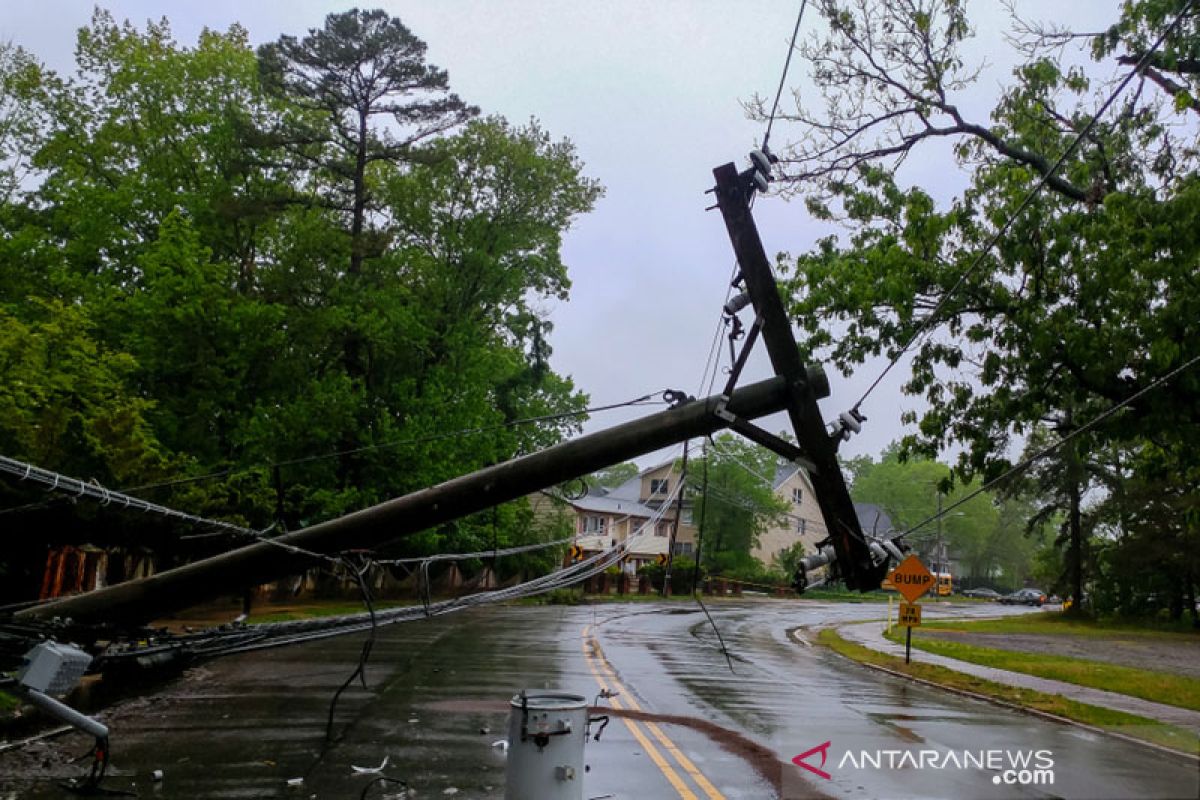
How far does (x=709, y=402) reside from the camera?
26.8 ft

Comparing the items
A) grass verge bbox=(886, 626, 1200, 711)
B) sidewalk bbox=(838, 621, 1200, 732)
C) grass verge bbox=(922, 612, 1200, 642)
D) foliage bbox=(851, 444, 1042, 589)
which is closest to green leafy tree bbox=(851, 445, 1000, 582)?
foliage bbox=(851, 444, 1042, 589)

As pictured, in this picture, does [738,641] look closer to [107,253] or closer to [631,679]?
[631,679]

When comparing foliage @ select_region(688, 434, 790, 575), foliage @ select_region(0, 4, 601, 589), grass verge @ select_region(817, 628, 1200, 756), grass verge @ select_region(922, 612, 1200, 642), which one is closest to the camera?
grass verge @ select_region(817, 628, 1200, 756)

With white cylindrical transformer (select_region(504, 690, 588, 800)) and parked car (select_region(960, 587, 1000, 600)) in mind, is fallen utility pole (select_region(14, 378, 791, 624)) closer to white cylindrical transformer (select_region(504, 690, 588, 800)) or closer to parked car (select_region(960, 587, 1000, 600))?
white cylindrical transformer (select_region(504, 690, 588, 800))

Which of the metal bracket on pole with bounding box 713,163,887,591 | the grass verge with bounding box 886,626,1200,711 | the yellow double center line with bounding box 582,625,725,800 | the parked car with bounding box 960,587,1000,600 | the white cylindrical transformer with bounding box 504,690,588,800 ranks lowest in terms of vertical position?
the parked car with bounding box 960,587,1000,600

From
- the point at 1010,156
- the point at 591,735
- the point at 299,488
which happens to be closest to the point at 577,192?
the point at 299,488

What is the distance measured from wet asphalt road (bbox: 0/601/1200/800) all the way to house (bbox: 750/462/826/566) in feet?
211

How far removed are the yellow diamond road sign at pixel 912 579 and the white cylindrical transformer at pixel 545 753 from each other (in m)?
17.2

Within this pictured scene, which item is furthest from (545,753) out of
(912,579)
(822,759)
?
(912,579)

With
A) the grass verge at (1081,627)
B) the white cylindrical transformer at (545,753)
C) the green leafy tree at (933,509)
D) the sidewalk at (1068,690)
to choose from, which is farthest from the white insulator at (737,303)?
the green leafy tree at (933,509)

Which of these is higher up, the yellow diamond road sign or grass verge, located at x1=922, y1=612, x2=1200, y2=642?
the yellow diamond road sign

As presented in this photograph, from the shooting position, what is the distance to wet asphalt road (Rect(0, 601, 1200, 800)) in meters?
8.39

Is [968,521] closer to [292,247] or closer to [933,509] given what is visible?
[933,509]

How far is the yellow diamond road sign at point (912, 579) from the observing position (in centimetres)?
2239
